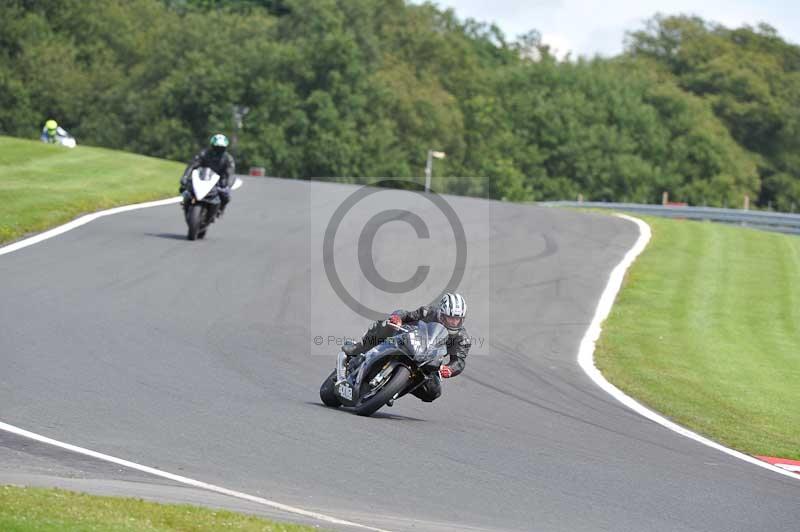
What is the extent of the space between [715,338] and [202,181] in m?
8.89

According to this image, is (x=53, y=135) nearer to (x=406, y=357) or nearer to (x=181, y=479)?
(x=406, y=357)

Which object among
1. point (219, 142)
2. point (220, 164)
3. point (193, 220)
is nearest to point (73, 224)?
point (193, 220)

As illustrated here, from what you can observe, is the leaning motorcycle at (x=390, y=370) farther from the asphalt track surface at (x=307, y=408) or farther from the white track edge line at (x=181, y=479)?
the white track edge line at (x=181, y=479)

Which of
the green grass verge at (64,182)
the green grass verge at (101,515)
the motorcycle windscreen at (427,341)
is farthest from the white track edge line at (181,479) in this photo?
the green grass verge at (64,182)

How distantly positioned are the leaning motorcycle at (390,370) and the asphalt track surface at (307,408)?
25cm

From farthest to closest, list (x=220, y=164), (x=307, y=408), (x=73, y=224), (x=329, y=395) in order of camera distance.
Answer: (x=73, y=224) < (x=220, y=164) < (x=329, y=395) < (x=307, y=408)

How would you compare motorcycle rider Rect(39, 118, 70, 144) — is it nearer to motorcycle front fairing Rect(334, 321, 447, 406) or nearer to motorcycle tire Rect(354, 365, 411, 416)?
motorcycle front fairing Rect(334, 321, 447, 406)

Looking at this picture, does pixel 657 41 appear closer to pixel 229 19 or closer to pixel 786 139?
pixel 786 139

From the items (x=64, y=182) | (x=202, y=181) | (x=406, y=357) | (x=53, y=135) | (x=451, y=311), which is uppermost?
(x=53, y=135)

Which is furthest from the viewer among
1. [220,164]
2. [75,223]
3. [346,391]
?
[75,223]

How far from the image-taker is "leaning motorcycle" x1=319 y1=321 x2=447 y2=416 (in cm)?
1105

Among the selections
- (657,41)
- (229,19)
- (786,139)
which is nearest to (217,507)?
(229,19)

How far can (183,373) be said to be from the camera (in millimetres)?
12234

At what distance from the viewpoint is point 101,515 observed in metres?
6.95
